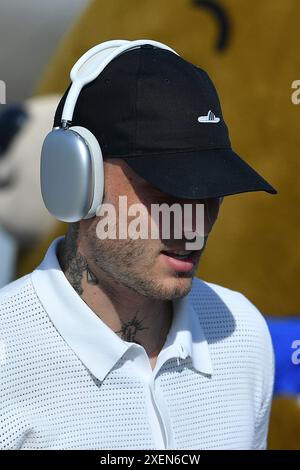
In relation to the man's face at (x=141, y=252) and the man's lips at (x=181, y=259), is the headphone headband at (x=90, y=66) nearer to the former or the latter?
the man's face at (x=141, y=252)

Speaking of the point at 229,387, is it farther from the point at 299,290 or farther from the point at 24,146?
the point at 24,146

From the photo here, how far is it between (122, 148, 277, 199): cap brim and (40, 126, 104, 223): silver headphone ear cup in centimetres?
4

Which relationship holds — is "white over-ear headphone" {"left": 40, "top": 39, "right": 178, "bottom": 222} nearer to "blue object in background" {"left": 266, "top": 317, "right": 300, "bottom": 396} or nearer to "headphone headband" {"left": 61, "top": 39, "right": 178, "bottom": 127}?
"headphone headband" {"left": 61, "top": 39, "right": 178, "bottom": 127}

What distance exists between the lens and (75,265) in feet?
3.47

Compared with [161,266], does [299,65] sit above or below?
above

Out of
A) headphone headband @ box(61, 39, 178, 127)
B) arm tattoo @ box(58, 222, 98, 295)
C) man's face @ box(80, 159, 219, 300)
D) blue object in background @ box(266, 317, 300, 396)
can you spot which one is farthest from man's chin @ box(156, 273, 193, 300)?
blue object in background @ box(266, 317, 300, 396)

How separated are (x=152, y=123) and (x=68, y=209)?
0.15 meters

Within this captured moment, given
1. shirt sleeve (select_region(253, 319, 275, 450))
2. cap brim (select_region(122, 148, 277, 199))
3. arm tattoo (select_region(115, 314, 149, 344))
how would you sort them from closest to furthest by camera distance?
cap brim (select_region(122, 148, 277, 199)), arm tattoo (select_region(115, 314, 149, 344)), shirt sleeve (select_region(253, 319, 275, 450))

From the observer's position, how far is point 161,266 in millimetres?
1001

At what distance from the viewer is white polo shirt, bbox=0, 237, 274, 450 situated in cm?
98

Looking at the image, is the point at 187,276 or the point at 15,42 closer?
the point at 187,276

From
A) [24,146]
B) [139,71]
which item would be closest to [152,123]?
[139,71]

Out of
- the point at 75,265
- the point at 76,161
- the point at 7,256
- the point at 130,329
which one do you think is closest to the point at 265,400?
the point at 130,329

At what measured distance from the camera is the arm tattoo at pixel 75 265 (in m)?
1.05
